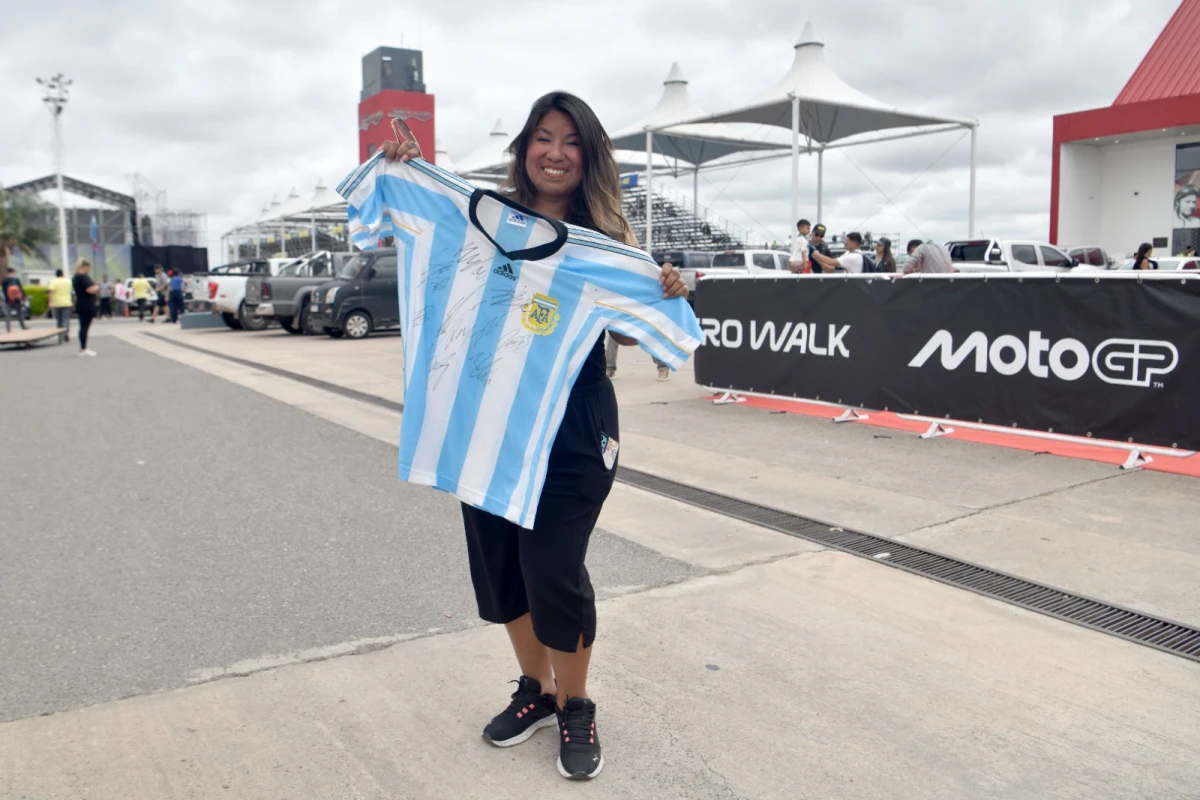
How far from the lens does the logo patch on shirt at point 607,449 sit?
2.78 m

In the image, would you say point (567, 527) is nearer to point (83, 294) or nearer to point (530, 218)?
point (530, 218)

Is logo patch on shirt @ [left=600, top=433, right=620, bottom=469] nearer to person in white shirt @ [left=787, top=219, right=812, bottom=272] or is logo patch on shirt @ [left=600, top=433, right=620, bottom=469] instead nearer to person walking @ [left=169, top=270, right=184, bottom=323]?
person in white shirt @ [left=787, top=219, right=812, bottom=272]

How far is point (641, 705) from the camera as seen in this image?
10.7ft

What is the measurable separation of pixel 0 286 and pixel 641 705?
27.7m

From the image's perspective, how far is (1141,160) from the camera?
1243 inches

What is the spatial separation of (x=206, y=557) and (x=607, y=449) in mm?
3131

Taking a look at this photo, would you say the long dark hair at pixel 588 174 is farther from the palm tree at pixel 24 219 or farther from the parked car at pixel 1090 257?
the palm tree at pixel 24 219

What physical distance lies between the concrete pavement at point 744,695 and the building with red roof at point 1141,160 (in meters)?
29.1

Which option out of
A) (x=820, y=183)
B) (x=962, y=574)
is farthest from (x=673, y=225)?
(x=962, y=574)

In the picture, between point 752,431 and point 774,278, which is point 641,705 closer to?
point 752,431

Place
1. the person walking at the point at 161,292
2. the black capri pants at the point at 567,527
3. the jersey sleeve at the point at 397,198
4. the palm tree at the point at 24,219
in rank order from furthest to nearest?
the palm tree at the point at 24,219, the person walking at the point at 161,292, the jersey sleeve at the point at 397,198, the black capri pants at the point at 567,527

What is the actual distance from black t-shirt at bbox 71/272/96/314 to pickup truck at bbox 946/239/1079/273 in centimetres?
1804

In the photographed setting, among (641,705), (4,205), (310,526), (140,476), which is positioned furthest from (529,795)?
(4,205)

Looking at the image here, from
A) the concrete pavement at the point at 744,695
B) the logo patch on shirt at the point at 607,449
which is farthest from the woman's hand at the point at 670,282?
the concrete pavement at the point at 744,695
